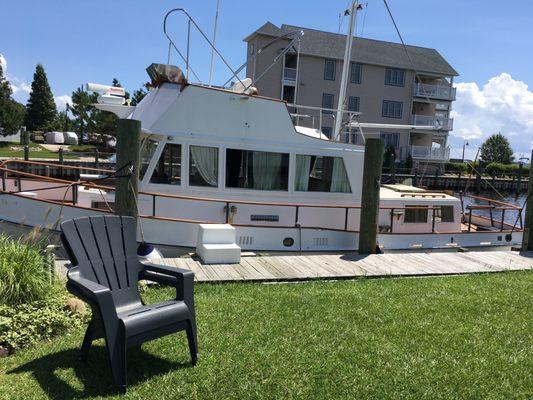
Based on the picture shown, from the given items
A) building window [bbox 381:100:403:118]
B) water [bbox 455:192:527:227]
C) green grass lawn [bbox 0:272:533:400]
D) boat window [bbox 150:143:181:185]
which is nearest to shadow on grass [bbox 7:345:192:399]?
green grass lawn [bbox 0:272:533:400]

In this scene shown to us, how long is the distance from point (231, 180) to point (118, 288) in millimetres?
5472

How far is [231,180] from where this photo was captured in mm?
9336

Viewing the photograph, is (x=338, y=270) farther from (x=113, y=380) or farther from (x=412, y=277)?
(x=113, y=380)

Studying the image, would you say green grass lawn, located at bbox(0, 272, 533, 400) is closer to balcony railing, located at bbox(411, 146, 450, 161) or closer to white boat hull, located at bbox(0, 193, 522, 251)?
white boat hull, located at bbox(0, 193, 522, 251)

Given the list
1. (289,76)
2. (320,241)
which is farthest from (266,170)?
(289,76)

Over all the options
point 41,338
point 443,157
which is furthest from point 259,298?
point 443,157

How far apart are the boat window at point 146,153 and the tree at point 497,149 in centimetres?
6568

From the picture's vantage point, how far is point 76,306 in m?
4.82

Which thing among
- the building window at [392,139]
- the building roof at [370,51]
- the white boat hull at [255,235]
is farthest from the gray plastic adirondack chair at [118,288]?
the building window at [392,139]

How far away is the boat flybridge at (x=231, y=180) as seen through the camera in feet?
28.3

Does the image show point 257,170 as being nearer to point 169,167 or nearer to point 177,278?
point 169,167

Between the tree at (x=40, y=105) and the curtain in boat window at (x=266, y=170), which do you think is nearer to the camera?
the curtain in boat window at (x=266, y=170)

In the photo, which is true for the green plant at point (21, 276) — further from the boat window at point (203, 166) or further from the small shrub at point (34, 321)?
the boat window at point (203, 166)

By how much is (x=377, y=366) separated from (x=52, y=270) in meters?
3.60
